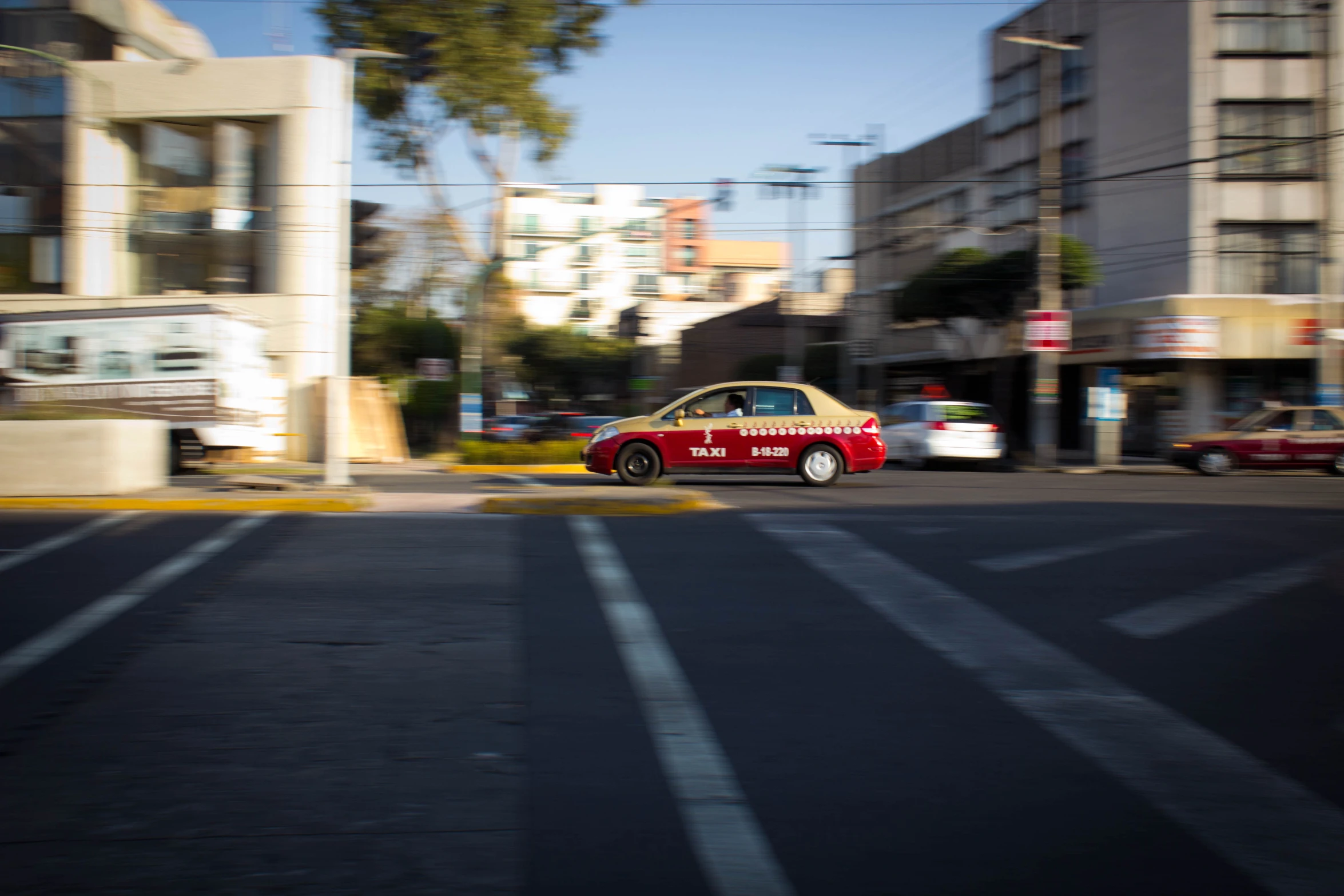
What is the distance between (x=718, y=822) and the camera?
12.2 feet

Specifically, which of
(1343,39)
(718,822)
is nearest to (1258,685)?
(718,822)

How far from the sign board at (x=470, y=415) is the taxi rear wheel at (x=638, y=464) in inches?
474

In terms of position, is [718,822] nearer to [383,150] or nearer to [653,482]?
[653,482]

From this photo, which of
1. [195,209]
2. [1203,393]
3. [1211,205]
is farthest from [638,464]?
[1211,205]

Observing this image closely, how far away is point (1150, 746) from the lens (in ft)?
14.9

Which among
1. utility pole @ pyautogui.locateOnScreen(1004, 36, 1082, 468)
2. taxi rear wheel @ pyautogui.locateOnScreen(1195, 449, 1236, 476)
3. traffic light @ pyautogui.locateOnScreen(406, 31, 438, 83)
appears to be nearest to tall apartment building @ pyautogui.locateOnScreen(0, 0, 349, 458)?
traffic light @ pyautogui.locateOnScreen(406, 31, 438, 83)

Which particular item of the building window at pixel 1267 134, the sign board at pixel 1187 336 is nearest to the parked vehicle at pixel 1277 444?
the sign board at pixel 1187 336

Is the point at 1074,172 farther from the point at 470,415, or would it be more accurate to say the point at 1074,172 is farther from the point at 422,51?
the point at 470,415

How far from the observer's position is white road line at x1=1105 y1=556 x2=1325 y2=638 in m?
6.57

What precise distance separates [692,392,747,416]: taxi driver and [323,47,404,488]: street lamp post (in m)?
5.04

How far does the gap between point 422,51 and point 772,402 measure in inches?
737

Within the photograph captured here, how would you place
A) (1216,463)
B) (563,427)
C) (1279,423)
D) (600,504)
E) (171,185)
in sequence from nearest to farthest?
(600,504), (1279,423), (1216,463), (171,185), (563,427)

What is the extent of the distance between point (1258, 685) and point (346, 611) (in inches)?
206

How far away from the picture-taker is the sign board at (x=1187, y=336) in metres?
30.0
